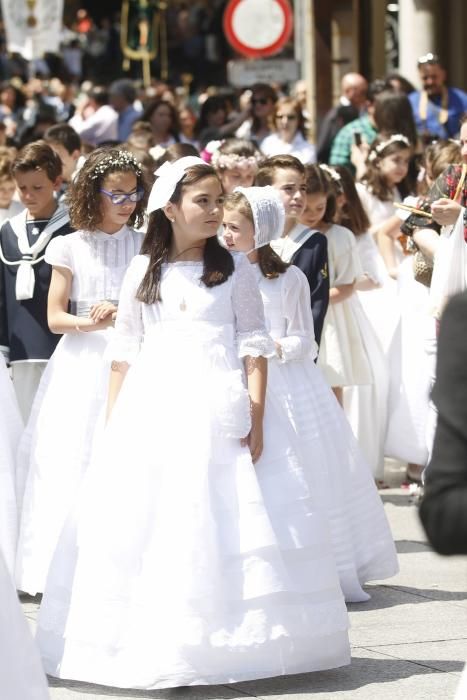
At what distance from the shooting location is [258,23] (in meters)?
17.4

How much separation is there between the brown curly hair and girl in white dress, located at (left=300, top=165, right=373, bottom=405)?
4.43 feet

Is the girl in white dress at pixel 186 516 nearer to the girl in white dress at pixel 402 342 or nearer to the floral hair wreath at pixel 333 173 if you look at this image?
the floral hair wreath at pixel 333 173

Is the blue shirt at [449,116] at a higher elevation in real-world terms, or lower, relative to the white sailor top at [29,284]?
higher

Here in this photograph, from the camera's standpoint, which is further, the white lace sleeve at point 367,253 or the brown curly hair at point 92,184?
the white lace sleeve at point 367,253

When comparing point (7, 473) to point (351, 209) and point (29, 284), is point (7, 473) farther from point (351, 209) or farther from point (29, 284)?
point (351, 209)

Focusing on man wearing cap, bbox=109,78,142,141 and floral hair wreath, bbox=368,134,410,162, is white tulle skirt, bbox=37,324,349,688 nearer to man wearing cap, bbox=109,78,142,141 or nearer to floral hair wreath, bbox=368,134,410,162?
floral hair wreath, bbox=368,134,410,162

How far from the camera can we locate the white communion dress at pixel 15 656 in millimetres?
4313

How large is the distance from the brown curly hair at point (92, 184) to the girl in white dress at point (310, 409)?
26.4 inches

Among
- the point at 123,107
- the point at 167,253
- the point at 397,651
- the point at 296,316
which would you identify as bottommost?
the point at 397,651

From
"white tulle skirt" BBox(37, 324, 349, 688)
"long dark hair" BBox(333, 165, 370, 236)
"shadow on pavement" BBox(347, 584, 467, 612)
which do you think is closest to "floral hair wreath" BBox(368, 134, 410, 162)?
"long dark hair" BBox(333, 165, 370, 236)

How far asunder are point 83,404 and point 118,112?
10853 millimetres

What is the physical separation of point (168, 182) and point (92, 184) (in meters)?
1.25

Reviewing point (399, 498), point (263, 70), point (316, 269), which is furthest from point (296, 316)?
point (263, 70)

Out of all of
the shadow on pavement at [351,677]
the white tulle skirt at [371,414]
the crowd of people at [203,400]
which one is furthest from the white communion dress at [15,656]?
the white tulle skirt at [371,414]
